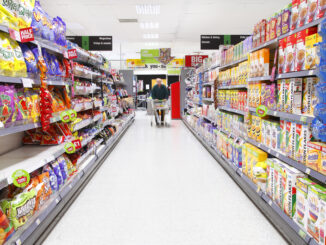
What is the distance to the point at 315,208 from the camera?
1703 mm

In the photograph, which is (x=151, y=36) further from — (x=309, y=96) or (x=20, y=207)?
(x=20, y=207)

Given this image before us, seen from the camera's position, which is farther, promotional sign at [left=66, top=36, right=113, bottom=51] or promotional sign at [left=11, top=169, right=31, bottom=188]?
promotional sign at [left=66, top=36, right=113, bottom=51]

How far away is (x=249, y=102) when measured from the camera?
3094 millimetres

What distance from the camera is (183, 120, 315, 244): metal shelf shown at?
6.14 ft

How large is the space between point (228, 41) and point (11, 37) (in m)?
8.86

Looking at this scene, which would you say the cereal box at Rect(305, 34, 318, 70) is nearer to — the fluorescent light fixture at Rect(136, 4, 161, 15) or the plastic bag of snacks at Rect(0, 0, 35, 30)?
the plastic bag of snacks at Rect(0, 0, 35, 30)

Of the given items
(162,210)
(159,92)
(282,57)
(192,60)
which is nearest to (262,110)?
(282,57)

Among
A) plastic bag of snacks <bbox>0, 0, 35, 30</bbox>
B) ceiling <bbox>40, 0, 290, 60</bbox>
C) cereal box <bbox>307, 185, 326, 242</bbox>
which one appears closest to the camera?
cereal box <bbox>307, 185, 326, 242</bbox>

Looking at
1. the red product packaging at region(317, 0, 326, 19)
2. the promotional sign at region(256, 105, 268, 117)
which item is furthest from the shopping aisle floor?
the red product packaging at region(317, 0, 326, 19)

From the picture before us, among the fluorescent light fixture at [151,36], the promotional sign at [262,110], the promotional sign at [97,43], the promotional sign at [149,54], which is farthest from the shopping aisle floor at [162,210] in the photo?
the promotional sign at [149,54]

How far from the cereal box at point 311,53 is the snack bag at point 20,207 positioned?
2274mm

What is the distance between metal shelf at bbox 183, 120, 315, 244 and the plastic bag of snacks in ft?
8.39

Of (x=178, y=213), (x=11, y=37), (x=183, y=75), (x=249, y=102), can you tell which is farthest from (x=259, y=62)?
(x=183, y=75)

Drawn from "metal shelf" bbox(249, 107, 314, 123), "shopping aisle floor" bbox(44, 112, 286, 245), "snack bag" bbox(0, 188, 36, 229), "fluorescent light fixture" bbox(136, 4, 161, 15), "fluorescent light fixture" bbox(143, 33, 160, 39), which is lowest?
"shopping aisle floor" bbox(44, 112, 286, 245)
